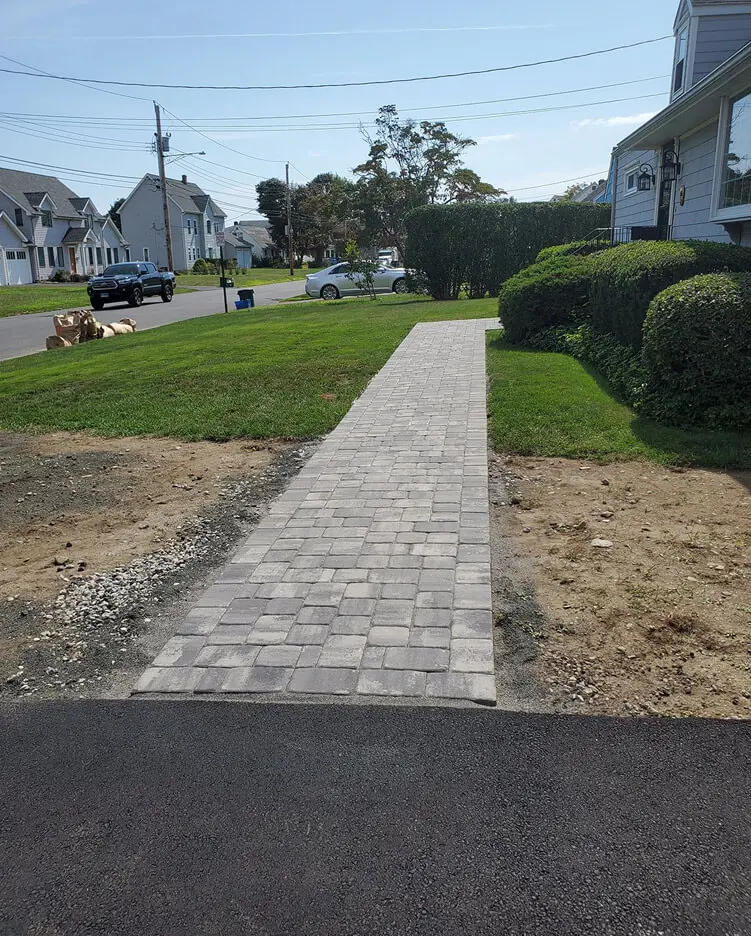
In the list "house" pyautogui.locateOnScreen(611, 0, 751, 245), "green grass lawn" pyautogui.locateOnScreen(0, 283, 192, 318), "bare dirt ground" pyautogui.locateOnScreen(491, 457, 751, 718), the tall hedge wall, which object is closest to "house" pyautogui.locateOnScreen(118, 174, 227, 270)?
"green grass lawn" pyautogui.locateOnScreen(0, 283, 192, 318)

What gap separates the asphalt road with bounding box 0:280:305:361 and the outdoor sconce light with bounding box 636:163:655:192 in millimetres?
13536

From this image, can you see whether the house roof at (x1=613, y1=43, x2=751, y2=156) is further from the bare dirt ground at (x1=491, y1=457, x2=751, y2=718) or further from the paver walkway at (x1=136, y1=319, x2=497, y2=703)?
the bare dirt ground at (x1=491, y1=457, x2=751, y2=718)

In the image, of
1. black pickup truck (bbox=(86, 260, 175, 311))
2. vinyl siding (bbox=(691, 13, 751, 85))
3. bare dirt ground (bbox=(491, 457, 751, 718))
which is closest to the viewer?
bare dirt ground (bbox=(491, 457, 751, 718))

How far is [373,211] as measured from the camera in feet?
156

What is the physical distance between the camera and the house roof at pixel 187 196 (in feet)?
260

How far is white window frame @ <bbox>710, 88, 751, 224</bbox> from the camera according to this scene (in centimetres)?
1202

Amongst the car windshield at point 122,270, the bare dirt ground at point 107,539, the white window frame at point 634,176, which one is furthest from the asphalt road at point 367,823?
the car windshield at point 122,270

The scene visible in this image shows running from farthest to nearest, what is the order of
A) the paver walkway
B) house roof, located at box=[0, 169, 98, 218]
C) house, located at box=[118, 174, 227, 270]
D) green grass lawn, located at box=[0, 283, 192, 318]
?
house, located at box=[118, 174, 227, 270] → house roof, located at box=[0, 169, 98, 218] → green grass lawn, located at box=[0, 283, 192, 318] → the paver walkway

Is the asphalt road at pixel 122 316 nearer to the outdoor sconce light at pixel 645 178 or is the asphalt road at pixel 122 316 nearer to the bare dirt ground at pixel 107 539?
the bare dirt ground at pixel 107 539

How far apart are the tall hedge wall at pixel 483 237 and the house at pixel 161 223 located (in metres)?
55.5

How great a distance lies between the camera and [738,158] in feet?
39.9

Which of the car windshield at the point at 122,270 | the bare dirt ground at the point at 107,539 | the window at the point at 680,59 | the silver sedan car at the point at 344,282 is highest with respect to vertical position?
the window at the point at 680,59

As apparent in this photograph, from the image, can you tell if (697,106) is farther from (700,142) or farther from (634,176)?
(634,176)

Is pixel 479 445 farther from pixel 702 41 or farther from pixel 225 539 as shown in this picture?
pixel 702 41
